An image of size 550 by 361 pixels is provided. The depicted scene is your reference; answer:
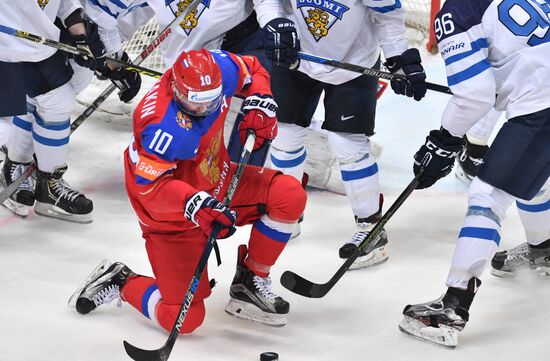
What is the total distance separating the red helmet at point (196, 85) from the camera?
9.43 ft

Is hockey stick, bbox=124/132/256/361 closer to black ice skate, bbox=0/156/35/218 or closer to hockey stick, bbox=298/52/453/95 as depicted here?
hockey stick, bbox=298/52/453/95

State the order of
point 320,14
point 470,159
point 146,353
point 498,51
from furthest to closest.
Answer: point 470,159 < point 320,14 < point 498,51 < point 146,353

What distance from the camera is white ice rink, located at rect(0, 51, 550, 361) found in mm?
2969

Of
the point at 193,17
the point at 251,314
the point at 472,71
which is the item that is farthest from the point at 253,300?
the point at 193,17

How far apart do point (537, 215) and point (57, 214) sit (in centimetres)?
179

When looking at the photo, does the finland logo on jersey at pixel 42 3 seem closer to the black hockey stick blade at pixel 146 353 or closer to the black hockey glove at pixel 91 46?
the black hockey glove at pixel 91 46

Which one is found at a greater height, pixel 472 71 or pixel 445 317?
pixel 472 71

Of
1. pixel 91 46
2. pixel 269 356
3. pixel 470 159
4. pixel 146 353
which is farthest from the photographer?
pixel 470 159

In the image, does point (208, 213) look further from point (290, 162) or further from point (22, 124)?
point (22, 124)

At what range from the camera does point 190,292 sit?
9.41 feet

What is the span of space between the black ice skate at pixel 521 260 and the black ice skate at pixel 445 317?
55 centimetres

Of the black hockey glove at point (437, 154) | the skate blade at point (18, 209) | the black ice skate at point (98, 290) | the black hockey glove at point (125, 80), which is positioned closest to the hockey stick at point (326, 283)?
the black hockey glove at point (437, 154)

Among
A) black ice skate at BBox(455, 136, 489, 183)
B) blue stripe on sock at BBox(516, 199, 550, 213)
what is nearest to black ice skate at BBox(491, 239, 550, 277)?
blue stripe on sock at BBox(516, 199, 550, 213)

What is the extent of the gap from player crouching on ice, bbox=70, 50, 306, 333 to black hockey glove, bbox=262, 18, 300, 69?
164mm
